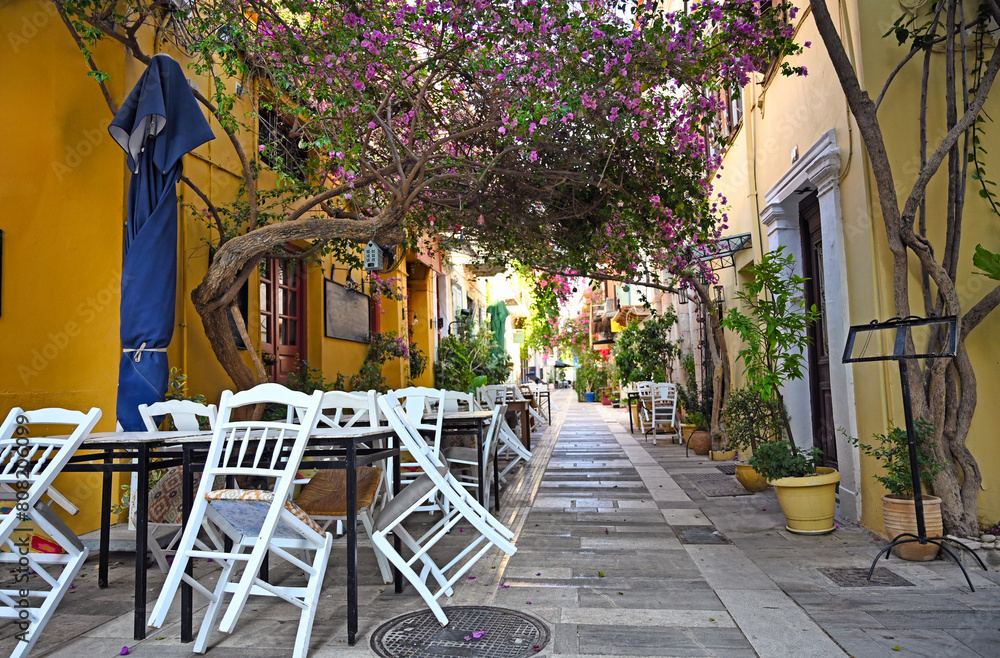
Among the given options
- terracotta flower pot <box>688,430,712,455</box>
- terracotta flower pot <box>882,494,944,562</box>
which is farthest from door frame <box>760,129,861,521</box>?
terracotta flower pot <box>688,430,712,455</box>

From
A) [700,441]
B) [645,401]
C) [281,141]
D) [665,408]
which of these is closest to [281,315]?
[281,141]

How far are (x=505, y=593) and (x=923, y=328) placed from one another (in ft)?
10.7

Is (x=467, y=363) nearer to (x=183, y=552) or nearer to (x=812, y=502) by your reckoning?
(x=812, y=502)

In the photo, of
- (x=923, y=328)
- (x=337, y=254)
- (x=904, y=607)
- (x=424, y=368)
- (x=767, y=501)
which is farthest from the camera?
(x=424, y=368)

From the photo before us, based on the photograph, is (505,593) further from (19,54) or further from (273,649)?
(19,54)

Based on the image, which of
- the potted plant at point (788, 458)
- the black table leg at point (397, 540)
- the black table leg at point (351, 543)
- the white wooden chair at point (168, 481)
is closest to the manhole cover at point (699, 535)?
the potted plant at point (788, 458)

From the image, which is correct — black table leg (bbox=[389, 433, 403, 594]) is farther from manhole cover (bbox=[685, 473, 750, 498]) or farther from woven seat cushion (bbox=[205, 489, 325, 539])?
manhole cover (bbox=[685, 473, 750, 498])

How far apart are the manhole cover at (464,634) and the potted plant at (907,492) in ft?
8.12

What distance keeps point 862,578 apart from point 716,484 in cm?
315

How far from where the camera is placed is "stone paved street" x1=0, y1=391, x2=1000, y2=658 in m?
2.74

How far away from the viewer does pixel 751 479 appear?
6.14 meters

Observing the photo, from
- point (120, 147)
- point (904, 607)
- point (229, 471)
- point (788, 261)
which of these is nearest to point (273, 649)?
point (229, 471)

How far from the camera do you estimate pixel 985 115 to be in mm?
4461

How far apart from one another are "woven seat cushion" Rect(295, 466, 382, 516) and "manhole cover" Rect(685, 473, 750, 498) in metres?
3.65
